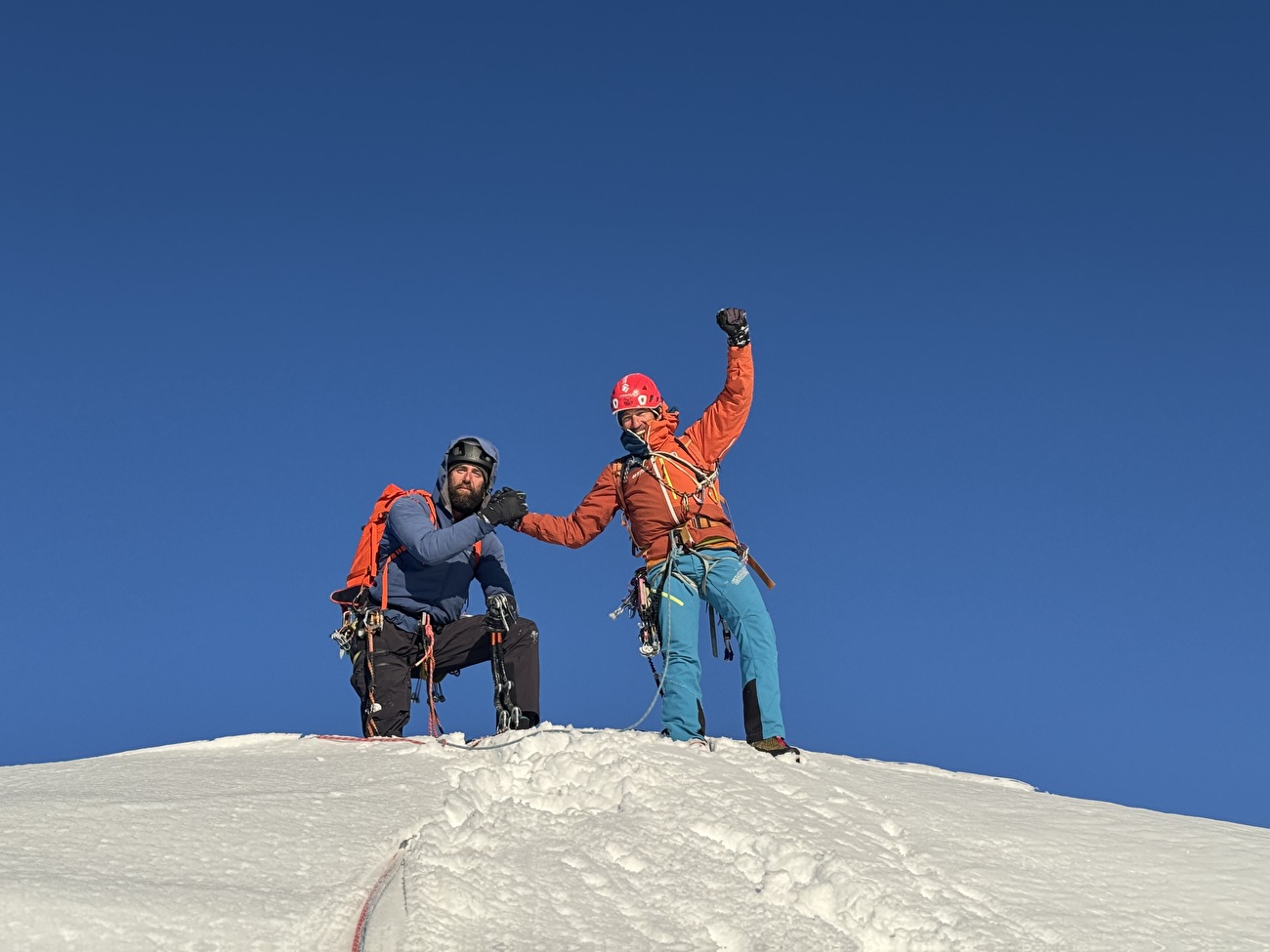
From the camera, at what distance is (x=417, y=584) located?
33.5ft

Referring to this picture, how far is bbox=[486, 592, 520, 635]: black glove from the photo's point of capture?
991cm

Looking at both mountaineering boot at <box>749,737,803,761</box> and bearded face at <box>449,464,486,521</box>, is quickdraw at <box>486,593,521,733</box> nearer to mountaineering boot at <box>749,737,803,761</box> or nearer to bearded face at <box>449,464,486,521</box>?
bearded face at <box>449,464,486,521</box>

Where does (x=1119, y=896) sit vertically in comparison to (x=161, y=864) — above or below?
below

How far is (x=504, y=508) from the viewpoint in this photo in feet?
32.2

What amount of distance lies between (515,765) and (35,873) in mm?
3045

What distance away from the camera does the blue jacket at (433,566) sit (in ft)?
32.0

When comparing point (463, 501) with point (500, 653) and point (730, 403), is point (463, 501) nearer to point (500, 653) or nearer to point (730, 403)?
point (500, 653)

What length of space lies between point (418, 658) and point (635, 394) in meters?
2.72

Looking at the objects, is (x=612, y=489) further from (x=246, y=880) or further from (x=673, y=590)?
(x=246, y=880)

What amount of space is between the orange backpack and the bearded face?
193mm

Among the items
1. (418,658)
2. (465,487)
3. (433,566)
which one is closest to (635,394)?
(465,487)

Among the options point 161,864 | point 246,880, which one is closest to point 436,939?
point 246,880

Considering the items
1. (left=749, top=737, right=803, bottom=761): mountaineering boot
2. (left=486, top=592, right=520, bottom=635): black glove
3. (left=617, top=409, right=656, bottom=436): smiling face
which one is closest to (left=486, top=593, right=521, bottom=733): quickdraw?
(left=486, top=592, right=520, bottom=635): black glove

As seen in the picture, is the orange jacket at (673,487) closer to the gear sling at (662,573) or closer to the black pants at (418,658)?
the gear sling at (662,573)
